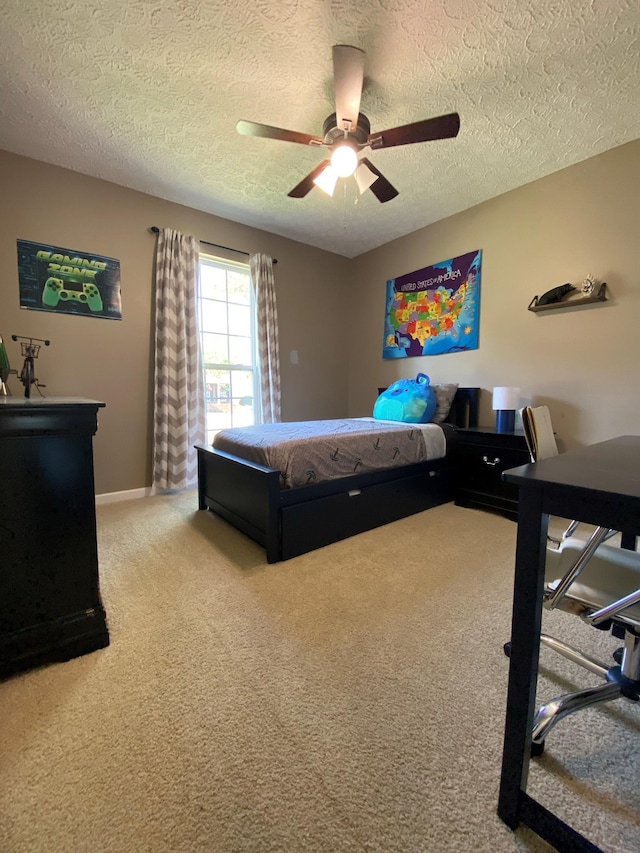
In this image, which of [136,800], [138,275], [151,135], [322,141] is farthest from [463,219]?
[136,800]

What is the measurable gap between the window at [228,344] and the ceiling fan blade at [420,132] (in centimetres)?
216

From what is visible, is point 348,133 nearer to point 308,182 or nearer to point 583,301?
point 308,182

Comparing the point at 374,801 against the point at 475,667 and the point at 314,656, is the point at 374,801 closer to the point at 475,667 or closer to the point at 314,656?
the point at 314,656

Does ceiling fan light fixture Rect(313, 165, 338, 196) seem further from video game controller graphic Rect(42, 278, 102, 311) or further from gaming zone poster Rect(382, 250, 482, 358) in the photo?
video game controller graphic Rect(42, 278, 102, 311)

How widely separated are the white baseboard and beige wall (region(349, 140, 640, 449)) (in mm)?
3201

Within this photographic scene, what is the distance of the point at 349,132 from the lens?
1.98 meters

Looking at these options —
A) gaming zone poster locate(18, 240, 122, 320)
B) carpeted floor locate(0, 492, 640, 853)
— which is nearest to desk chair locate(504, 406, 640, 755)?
carpeted floor locate(0, 492, 640, 853)

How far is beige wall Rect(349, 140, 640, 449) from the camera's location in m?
2.50

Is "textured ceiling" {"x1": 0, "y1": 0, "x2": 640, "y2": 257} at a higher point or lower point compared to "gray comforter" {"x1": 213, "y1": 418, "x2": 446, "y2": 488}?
higher

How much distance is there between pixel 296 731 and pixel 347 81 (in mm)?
2705

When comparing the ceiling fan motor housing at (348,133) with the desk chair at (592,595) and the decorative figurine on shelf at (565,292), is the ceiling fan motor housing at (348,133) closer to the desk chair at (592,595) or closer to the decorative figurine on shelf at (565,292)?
the decorative figurine on shelf at (565,292)

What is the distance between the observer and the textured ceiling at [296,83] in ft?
5.34

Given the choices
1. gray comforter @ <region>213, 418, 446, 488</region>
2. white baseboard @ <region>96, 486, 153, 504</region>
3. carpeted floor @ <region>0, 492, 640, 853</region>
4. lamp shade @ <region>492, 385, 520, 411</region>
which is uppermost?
lamp shade @ <region>492, 385, 520, 411</region>

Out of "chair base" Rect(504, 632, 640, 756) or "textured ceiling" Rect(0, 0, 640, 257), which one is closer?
"chair base" Rect(504, 632, 640, 756)
